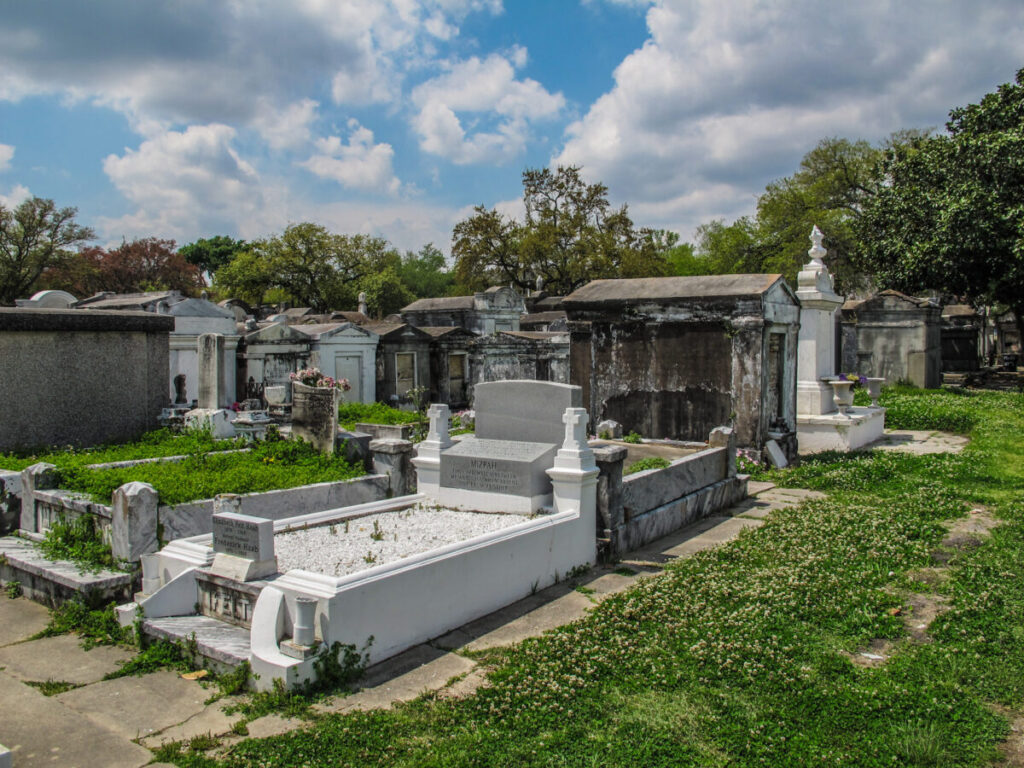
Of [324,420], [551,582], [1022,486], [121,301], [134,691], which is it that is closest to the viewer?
[134,691]

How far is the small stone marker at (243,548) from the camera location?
558 centimetres

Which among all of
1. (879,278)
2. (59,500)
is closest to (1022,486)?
(59,500)

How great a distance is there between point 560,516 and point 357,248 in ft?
135

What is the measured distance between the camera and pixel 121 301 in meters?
18.5

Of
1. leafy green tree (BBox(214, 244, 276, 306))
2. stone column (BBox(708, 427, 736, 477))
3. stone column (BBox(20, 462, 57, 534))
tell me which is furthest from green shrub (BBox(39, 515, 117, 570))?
leafy green tree (BBox(214, 244, 276, 306))

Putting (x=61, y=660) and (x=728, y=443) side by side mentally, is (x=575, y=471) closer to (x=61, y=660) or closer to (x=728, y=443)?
(x=728, y=443)

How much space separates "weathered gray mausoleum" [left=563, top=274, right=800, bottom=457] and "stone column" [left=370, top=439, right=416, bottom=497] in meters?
5.74

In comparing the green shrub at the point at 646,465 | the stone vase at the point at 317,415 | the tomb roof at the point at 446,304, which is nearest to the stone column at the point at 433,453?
the stone vase at the point at 317,415

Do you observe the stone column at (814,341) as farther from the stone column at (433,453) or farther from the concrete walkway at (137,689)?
the concrete walkway at (137,689)

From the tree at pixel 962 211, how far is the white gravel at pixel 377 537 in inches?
788

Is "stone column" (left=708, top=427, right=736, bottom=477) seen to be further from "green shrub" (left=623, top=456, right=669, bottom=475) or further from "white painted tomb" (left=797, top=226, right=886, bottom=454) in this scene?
"white painted tomb" (left=797, top=226, right=886, bottom=454)

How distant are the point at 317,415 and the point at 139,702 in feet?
18.9

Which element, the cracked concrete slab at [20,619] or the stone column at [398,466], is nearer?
the cracked concrete slab at [20,619]

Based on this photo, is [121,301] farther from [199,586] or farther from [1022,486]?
[1022,486]
